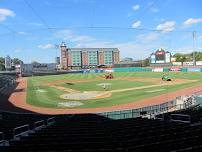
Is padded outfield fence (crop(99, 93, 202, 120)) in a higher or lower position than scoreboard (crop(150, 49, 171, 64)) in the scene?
lower

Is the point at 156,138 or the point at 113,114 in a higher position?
the point at 156,138

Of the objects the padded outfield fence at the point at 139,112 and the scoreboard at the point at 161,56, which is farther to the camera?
the scoreboard at the point at 161,56

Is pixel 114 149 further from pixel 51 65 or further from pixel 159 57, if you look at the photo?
pixel 51 65

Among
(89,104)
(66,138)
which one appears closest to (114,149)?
(66,138)

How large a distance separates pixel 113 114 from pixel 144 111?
3.04m

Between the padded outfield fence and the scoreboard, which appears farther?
the scoreboard

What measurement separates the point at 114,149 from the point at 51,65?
6946 inches

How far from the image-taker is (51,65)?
182 metres

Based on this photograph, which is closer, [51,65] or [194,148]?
[194,148]

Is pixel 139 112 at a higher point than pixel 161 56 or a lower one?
lower

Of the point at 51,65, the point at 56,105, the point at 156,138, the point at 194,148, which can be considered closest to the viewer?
the point at 194,148

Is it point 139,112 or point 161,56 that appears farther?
point 161,56

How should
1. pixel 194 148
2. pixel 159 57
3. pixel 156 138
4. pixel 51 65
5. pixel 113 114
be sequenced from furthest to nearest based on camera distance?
pixel 51 65 → pixel 159 57 → pixel 113 114 → pixel 156 138 → pixel 194 148

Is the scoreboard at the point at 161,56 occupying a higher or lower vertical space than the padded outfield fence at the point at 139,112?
higher
